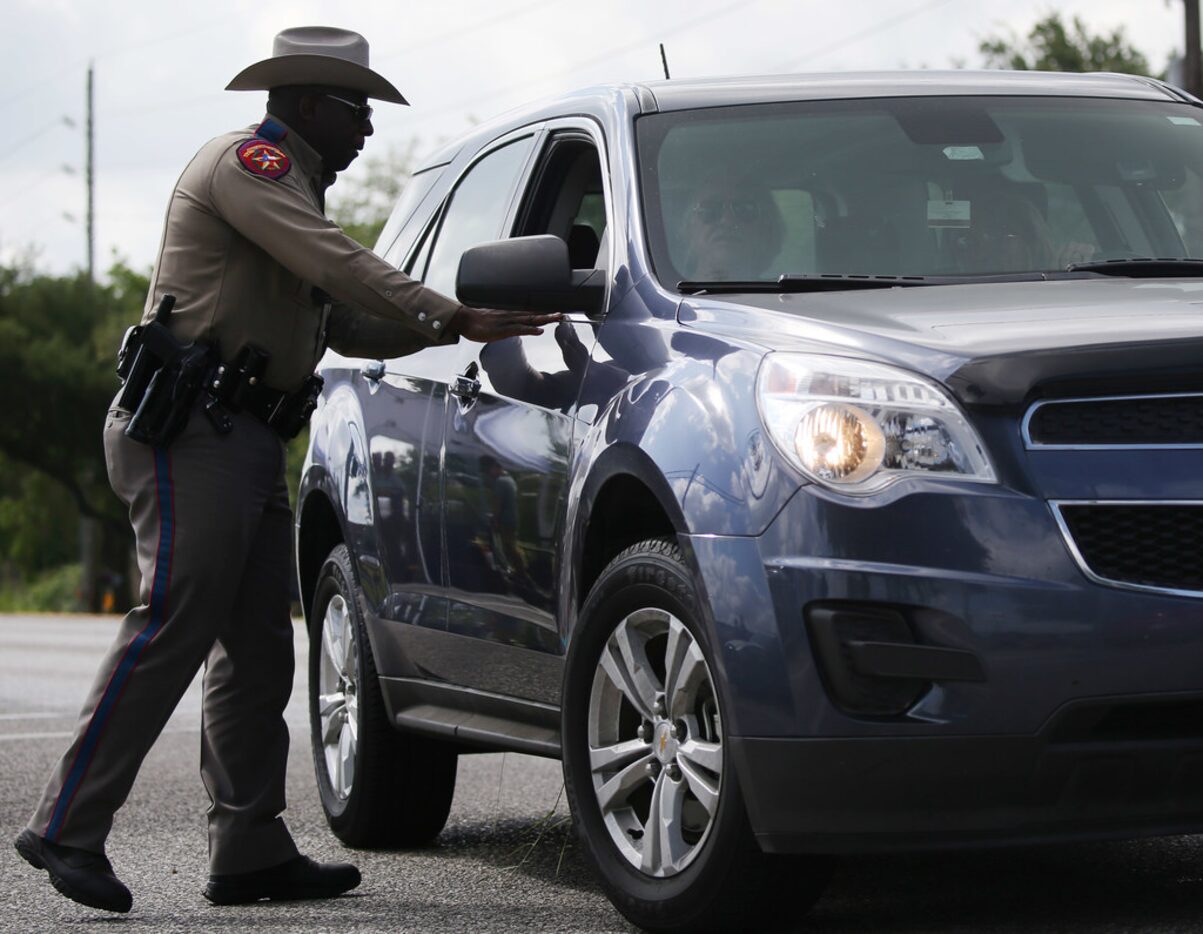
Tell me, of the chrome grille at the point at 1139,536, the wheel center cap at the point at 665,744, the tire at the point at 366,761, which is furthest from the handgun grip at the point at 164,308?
the chrome grille at the point at 1139,536

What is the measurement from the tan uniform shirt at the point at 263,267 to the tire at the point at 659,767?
3.52ft

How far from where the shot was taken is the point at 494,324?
17.6 feet

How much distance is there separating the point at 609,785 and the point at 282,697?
1.38 meters

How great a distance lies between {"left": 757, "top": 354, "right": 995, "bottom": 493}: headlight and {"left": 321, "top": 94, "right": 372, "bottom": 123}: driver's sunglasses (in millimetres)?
1849

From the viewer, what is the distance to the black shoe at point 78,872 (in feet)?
17.0

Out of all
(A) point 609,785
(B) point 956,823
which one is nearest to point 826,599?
(B) point 956,823

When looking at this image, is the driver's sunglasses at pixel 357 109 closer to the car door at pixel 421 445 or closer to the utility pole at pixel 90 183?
the car door at pixel 421 445

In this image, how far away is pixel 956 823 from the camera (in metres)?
4.04

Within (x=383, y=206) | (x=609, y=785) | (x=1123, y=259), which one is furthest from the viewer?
(x=383, y=206)

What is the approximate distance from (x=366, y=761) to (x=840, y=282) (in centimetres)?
230

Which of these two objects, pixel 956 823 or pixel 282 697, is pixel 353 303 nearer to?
pixel 282 697

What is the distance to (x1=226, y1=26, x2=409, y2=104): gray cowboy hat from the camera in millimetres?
5555

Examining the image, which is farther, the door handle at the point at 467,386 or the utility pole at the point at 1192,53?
the utility pole at the point at 1192,53

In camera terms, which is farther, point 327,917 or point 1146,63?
point 1146,63
